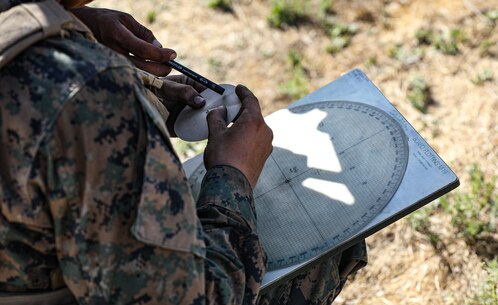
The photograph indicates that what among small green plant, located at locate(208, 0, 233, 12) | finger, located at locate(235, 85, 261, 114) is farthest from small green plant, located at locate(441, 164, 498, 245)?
small green plant, located at locate(208, 0, 233, 12)

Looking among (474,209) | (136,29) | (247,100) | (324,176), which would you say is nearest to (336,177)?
A: (324,176)

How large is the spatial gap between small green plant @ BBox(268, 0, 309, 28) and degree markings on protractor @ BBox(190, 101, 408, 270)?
61.8 inches

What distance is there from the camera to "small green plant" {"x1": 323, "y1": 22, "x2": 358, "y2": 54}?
3.28 metres

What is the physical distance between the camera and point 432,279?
2.37 metres

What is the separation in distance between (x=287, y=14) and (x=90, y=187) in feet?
8.18

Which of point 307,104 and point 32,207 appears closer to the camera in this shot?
point 32,207

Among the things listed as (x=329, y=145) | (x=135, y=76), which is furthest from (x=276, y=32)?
(x=135, y=76)

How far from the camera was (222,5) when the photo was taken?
12.0 ft

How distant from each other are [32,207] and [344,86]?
112 cm

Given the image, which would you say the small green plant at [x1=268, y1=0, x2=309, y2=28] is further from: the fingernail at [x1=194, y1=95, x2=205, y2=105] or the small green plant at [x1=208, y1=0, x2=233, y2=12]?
the fingernail at [x1=194, y1=95, x2=205, y2=105]

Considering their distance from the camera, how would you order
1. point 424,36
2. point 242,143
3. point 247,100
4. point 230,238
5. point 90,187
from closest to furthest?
point 90,187, point 230,238, point 242,143, point 247,100, point 424,36

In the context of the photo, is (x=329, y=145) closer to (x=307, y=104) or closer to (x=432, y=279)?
(x=307, y=104)

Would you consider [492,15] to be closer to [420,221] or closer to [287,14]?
[287,14]

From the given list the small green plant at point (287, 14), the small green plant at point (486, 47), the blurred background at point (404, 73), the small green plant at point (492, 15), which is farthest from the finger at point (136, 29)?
the small green plant at point (492, 15)
